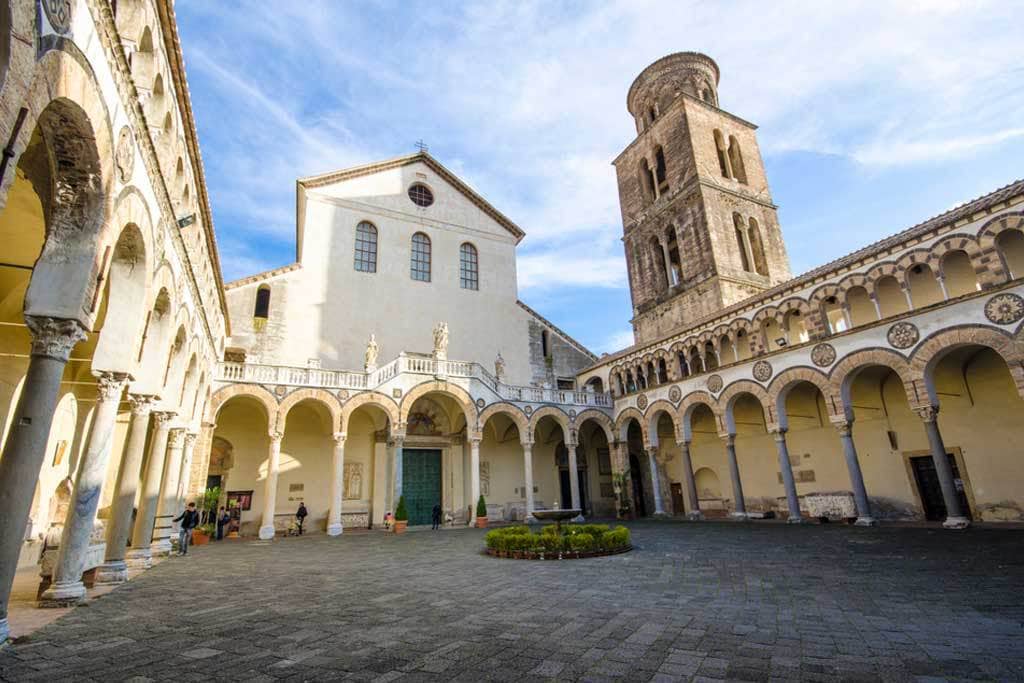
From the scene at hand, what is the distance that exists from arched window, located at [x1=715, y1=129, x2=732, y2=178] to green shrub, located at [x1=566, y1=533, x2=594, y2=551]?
22887 mm

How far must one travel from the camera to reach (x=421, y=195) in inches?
1011

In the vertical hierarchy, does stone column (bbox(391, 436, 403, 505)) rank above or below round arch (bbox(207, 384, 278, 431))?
below

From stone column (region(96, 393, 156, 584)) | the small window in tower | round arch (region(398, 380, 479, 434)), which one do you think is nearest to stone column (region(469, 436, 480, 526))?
round arch (region(398, 380, 479, 434))

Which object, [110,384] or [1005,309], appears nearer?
[110,384]

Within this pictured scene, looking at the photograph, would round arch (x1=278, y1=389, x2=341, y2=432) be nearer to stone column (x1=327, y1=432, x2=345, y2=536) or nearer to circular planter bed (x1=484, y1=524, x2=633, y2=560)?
stone column (x1=327, y1=432, x2=345, y2=536)

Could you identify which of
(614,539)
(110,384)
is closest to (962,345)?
(614,539)

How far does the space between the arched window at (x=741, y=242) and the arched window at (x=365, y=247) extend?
17.5 meters

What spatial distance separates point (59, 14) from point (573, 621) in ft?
22.7

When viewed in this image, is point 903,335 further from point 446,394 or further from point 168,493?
point 168,493

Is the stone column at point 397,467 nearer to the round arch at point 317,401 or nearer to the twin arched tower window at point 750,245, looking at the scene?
the round arch at point 317,401

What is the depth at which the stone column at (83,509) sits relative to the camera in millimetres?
6077

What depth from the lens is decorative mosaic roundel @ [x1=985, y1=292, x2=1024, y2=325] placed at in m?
10.8

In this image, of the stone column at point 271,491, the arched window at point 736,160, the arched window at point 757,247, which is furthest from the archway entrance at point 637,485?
the arched window at point 736,160

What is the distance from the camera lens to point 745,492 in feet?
62.8
